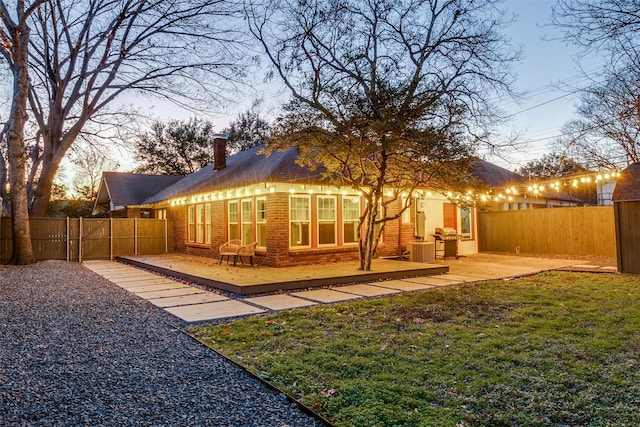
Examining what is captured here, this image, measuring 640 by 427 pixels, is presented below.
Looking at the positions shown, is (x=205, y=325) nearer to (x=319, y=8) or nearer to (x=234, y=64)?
(x=319, y=8)

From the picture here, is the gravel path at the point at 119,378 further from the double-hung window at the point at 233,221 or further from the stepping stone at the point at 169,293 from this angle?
the double-hung window at the point at 233,221

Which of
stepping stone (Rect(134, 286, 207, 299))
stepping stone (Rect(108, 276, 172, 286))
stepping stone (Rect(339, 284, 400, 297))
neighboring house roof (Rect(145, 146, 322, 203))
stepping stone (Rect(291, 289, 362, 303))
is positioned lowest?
stepping stone (Rect(291, 289, 362, 303))

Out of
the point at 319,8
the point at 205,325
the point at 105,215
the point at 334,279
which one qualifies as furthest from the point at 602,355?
the point at 105,215

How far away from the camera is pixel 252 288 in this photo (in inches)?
302

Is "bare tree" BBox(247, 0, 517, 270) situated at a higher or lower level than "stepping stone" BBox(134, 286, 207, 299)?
higher

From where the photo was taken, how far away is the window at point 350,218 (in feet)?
40.1

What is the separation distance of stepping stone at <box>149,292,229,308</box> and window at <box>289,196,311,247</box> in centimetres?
374

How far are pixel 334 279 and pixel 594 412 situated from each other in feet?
20.4

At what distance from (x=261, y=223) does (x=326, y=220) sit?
1871mm

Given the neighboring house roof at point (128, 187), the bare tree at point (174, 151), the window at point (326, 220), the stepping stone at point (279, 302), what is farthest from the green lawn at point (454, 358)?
the bare tree at point (174, 151)

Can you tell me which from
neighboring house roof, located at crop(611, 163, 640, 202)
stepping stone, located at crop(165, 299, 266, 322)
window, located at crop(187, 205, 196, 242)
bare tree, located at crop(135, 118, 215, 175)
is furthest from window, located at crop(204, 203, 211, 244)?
bare tree, located at crop(135, 118, 215, 175)

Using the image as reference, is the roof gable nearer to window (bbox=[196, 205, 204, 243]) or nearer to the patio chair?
window (bbox=[196, 205, 204, 243])

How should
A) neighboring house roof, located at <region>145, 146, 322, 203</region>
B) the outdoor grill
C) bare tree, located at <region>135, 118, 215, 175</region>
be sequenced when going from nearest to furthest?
neighboring house roof, located at <region>145, 146, 322, 203</region>, the outdoor grill, bare tree, located at <region>135, 118, 215, 175</region>

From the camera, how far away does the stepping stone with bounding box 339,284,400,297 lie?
7.66 m
